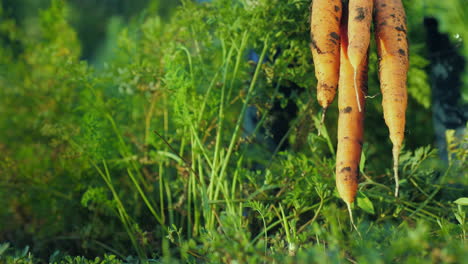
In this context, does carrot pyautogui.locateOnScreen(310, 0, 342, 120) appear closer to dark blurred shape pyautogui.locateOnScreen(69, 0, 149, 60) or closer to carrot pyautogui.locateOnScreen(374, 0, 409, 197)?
carrot pyautogui.locateOnScreen(374, 0, 409, 197)

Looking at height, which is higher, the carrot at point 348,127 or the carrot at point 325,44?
the carrot at point 325,44

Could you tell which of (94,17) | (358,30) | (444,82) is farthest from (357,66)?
(94,17)

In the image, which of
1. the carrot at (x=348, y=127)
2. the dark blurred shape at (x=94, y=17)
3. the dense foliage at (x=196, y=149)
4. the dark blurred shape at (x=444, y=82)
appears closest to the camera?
the carrot at (x=348, y=127)

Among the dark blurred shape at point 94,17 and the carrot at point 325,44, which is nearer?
the carrot at point 325,44

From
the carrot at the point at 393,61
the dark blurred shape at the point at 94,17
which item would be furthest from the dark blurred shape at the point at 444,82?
the dark blurred shape at the point at 94,17

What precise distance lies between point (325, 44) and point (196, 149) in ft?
0.96

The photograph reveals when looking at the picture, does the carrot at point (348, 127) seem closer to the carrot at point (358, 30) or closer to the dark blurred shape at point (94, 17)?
the carrot at point (358, 30)

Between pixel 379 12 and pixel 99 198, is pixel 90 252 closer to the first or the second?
pixel 99 198

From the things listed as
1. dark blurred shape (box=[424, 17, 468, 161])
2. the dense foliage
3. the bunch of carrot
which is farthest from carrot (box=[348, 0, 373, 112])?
dark blurred shape (box=[424, 17, 468, 161])

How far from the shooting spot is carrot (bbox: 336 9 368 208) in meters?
0.66

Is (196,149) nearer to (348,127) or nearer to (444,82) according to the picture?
(348,127)

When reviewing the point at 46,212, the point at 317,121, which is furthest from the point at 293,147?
the point at 46,212

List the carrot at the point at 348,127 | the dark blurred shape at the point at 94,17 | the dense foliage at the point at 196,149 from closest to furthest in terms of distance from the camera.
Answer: the carrot at the point at 348,127 → the dense foliage at the point at 196,149 → the dark blurred shape at the point at 94,17

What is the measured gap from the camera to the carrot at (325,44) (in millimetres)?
704
